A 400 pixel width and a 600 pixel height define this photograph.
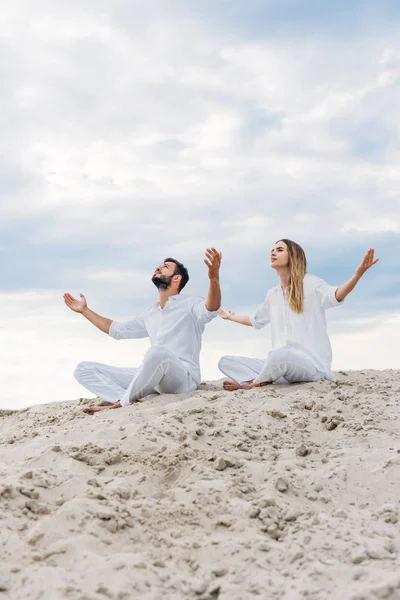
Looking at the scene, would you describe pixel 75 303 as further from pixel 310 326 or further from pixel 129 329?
pixel 310 326

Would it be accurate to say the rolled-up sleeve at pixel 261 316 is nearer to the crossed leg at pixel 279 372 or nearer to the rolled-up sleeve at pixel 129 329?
the crossed leg at pixel 279 372

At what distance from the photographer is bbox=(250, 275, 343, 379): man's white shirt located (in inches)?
264

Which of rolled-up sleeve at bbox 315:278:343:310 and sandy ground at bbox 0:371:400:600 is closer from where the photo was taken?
sandy ground at bbox 0:371:400:600

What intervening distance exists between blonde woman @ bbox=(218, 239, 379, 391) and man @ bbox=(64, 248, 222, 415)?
61 cm

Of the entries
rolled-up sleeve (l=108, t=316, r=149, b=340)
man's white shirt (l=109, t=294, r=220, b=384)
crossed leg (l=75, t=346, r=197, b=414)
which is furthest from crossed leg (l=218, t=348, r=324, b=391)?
rolled-up sleeve (l=108, t=316, r=149, b=340)

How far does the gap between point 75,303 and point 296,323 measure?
2630 millimetres

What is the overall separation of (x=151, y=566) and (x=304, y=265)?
4.45 metres

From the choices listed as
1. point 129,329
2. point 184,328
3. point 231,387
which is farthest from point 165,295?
point 231,387

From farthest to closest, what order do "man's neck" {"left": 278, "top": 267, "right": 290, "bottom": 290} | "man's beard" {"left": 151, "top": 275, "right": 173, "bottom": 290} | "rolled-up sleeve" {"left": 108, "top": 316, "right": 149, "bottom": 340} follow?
"rolled-up sleeve" {"left": 108, "top": 316, "right": 149, "bottom": 340} → "man's beard" {"left": 151, "top": 275, "right": 173, "bottom": 290} → "man's neck" {"left": 278, "top": 267, "right": 290, "bottom": 290}

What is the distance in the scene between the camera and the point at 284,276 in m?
6.86

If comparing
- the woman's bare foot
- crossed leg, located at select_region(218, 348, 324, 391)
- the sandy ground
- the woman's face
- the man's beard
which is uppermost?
the woman's face

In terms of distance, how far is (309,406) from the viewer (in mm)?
5590

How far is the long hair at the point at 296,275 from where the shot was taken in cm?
671

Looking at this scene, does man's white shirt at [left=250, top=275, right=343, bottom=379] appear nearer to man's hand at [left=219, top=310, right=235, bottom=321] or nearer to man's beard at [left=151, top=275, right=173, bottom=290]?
man's hand at [left=219, top=310, right=235, bottom=321]
